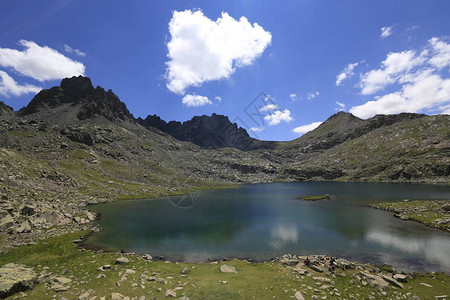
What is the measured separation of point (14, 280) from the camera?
53.2ft

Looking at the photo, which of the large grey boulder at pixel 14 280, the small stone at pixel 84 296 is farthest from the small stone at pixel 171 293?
the large grey boulder at pixel 14 280

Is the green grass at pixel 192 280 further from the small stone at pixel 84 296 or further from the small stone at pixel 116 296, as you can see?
the small stone at pixel 116 296

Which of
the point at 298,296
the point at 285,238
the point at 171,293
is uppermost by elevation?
the point at 171,293

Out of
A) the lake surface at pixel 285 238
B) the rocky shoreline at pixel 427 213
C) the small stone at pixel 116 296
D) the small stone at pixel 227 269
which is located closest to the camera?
the small stone at pixel 116 296

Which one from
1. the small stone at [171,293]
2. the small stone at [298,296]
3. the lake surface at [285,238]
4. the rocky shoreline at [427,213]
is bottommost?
the lake surface at [285,238]

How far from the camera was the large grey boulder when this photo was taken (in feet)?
50.2

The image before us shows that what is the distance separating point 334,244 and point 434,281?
590 inches

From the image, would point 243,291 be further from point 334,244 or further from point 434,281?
point 334,244

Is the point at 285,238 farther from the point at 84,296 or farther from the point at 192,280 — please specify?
the point at 84,296

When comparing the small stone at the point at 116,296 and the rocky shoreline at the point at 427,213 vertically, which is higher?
the small stone at the point at 116,296

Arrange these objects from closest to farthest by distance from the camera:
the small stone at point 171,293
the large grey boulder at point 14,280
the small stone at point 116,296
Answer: the large grey boulder at point 14,280
the small stone at point 116,296
the small stone at point 171,293

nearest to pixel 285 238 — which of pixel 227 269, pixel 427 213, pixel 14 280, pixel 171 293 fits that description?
pixel 227 269

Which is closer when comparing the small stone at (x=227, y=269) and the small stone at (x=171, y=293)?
the small stone at (x=171, y=293)

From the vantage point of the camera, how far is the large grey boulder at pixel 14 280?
1529 centimetres
